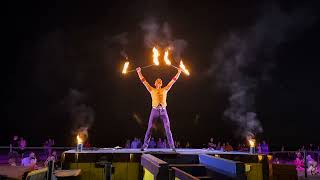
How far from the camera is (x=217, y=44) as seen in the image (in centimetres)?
2742

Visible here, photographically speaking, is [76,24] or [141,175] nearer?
[141,175]

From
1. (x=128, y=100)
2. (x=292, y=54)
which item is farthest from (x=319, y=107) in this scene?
(x=128, y=100)

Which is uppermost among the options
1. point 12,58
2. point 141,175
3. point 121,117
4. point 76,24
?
point 76,24

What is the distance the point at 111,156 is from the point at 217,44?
62.8 ft

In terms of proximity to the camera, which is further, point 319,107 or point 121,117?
point 319,107

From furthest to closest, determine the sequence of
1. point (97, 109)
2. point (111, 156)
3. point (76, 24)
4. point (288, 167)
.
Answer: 1. point (97, 109)
2. point (76, 24)
3. point (288, 167)
4. point (111, 156)

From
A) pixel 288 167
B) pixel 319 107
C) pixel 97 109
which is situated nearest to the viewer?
pixel 288 167

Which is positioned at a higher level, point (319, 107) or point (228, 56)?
point (228, 56)

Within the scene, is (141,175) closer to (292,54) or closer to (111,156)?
(111,156)

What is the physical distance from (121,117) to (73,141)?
4901mm

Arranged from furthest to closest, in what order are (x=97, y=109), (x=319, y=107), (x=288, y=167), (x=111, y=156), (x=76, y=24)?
(x=319, y=107) → (x=97, y=109) → (x=76, y=24) → (x=288, y=167) → (x=111, y=156)

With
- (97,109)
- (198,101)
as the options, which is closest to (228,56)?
(198,101)

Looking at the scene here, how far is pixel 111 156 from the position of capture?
10328mm

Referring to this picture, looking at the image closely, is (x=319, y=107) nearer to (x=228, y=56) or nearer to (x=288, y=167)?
(x=228, y=56)
